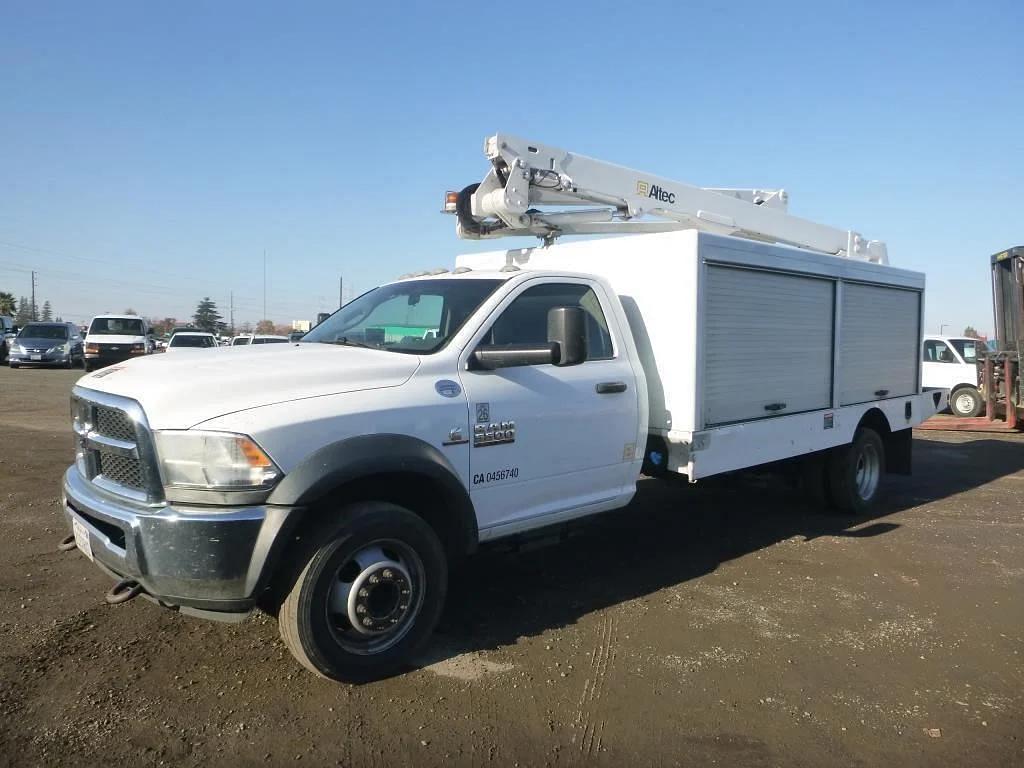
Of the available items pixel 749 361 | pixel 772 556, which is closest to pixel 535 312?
pixel 749 361

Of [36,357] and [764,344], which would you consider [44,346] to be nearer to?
[36,357]

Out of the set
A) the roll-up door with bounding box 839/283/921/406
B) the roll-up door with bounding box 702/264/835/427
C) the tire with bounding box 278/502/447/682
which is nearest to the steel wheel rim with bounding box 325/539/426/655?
the tire with bounding box 278/502/447/682

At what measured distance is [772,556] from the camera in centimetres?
593

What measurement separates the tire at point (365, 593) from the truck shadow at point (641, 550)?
0.28 m

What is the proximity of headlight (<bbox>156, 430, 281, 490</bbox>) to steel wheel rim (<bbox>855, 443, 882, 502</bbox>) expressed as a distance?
6050mm

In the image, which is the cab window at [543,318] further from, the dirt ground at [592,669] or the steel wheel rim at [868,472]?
the steel wheel rim at [868,472]

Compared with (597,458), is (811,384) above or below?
above

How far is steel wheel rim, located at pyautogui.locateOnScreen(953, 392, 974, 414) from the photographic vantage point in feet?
51.6

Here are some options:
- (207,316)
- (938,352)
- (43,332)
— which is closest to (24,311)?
(207,316)

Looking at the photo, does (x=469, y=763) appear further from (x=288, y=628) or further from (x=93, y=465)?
(x=93, y=465)

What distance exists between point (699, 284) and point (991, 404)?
12.0m

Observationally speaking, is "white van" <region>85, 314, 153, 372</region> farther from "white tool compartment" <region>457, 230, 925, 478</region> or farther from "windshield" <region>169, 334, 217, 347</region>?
"white tool compartment" <region>457, 230, 925, 478</region>

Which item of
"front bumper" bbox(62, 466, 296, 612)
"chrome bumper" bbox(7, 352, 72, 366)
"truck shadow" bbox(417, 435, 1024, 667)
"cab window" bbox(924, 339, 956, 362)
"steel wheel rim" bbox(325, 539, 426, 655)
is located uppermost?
"cab window" bbox(924, 339, 956, 362)

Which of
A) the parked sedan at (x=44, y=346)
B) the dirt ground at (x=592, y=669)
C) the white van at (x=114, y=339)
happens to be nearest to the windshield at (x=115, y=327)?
the white van at (x=114, y=339)
